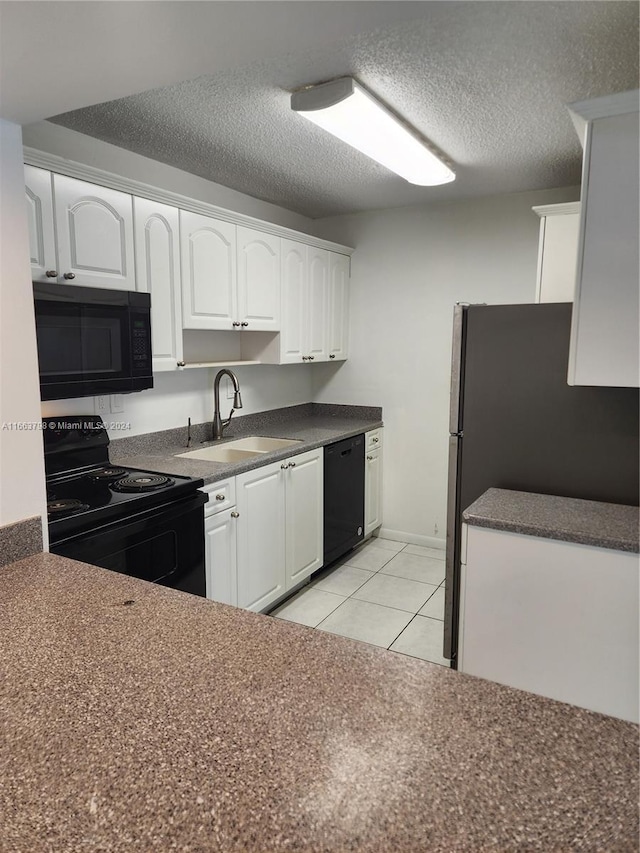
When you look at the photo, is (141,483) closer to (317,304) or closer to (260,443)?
(260,443)

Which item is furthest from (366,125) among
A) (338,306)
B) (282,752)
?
(282,752)

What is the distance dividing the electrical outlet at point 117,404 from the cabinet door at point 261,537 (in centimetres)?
72

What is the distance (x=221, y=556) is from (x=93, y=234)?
5.03ft

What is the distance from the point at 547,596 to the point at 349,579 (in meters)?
1.94

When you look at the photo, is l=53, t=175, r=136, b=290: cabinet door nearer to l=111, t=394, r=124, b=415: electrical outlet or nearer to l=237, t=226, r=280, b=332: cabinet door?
l=111, t=394, r=124, b=415: electrical outlet

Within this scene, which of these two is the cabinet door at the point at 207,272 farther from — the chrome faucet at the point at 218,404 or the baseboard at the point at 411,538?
the baseboard at the point at 411,538

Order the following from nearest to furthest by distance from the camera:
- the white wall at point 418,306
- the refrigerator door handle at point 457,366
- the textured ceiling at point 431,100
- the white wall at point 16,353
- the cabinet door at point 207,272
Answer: the white wall at point 16,353
the textured ceiling at point 431,100
the refrigerator door handle at point 457,366
the cabinet door at point 207,272
the white wall at point 418,306

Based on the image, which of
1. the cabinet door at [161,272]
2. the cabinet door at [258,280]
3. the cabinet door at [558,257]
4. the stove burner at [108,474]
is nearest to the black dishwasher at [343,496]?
the cabinet door at [258,280]

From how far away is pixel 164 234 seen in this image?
2.67 meters

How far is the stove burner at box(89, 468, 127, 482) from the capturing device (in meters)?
2.48

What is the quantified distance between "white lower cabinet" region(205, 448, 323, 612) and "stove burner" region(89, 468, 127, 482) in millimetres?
405

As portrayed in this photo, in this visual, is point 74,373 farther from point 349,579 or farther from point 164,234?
point 349,579

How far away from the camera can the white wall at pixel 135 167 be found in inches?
97.5

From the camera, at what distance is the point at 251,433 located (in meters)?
3.81
